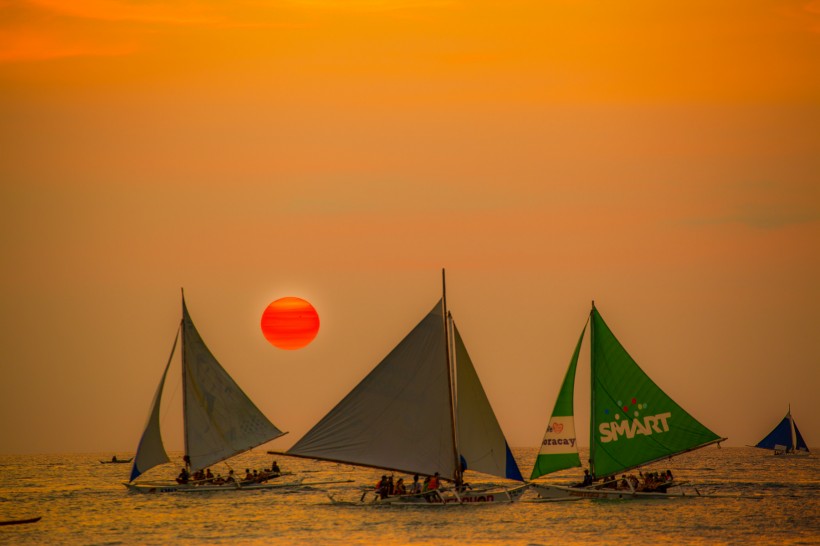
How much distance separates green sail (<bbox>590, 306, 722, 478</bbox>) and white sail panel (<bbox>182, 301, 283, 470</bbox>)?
89.3ft

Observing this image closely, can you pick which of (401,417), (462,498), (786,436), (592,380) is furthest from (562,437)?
(786,436)

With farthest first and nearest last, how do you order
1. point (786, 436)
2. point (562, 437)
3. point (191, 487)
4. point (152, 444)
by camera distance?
point (786, 436)
point (191, 487)
point (152, 444)
point (562, 437)

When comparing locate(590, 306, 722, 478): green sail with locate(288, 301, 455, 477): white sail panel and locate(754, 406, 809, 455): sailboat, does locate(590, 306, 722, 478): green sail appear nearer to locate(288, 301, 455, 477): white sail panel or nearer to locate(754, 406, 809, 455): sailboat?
locate(288, 301, 455, 477): white sail panel

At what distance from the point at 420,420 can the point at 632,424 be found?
1303 centimetres

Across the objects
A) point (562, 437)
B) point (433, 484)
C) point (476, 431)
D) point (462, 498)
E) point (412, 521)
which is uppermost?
point (476, 431)

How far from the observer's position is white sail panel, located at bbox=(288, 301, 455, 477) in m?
67.6

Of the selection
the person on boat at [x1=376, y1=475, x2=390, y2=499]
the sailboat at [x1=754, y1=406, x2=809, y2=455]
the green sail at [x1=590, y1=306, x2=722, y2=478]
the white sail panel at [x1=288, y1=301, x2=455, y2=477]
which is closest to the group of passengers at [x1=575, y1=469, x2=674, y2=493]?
the green sail at [x1=590, y1=306, x2=722, y2=478]

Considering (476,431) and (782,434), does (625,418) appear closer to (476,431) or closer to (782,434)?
(476,431)

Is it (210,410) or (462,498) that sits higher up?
(210,410)

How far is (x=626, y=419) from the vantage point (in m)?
73.2

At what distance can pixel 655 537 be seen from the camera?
65875mm

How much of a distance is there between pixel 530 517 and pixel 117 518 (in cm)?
2693

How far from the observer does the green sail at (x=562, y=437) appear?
71188 mm

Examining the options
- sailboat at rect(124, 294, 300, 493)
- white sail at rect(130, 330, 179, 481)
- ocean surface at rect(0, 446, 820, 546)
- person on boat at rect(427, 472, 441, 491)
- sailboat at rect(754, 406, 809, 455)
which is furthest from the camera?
sailboat at rect(754, 406, 809, 455)
